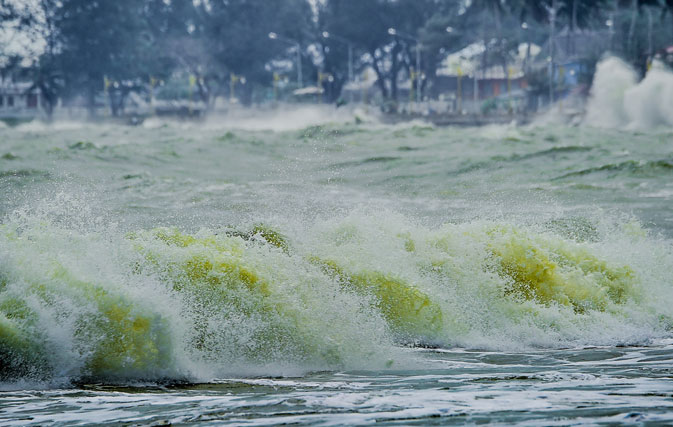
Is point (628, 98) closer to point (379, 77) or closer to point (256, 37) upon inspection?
point (379, 77)

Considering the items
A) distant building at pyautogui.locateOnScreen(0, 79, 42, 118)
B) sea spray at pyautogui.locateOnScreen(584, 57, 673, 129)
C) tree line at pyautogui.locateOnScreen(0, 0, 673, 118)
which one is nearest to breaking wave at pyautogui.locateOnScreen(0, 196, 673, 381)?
sea spray at pyautogui.locateOnScreen(584, 57, 673, 129)

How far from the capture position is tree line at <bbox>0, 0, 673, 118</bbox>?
80.0 metres

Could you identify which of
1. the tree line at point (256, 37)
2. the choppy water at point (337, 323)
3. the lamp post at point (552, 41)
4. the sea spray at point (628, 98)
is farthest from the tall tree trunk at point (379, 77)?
the choppy water at point (337, 323)

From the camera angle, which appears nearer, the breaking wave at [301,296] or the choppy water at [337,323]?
the choppy water at [337,323]

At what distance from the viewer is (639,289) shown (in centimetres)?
959

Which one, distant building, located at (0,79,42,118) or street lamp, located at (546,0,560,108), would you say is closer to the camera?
street lamp, located at (546,0,560,108)

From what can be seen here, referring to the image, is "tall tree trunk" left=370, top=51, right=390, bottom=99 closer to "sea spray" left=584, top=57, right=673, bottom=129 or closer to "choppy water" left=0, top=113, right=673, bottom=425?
"sea spray" left=584, top=57, right=673, bottom=129

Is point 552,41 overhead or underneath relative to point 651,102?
overhead

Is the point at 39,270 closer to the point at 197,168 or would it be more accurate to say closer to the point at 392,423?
the point at 392,423

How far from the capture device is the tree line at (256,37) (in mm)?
80000

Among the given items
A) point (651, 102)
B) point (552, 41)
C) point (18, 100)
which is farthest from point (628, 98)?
point (18, 100)

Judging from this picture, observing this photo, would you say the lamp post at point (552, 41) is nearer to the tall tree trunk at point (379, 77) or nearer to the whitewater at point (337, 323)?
the tall tree trunk at point (379, 77)

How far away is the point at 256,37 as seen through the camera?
9150cm

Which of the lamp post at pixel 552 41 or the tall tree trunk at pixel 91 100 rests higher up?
the lamp post at pixel 552 41
